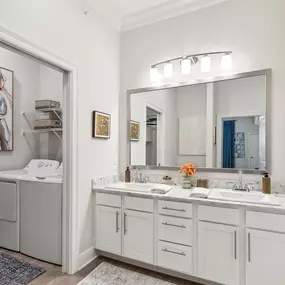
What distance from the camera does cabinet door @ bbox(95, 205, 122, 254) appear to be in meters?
2.24

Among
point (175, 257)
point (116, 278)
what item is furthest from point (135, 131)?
point (116, 278)

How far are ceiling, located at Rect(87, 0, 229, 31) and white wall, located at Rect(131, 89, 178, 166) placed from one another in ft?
3.03

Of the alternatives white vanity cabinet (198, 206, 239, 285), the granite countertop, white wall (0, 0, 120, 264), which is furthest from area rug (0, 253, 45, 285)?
white vanity cabinet (198, 206, 239, 285)

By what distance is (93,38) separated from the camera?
239cm

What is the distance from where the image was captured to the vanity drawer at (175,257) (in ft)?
6.24

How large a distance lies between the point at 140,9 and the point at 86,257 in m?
2.95

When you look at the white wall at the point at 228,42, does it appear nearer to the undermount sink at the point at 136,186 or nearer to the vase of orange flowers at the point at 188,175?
the undermount sink at the point at 136,186

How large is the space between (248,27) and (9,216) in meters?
3.42

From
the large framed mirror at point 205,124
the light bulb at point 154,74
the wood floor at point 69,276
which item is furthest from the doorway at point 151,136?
the wood floor at point 69,276

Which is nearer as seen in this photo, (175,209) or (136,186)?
(175,209)

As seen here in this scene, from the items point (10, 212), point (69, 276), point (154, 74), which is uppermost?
point (154, 74)

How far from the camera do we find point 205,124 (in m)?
2.42

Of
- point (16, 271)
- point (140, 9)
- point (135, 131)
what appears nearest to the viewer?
point (16, 271)

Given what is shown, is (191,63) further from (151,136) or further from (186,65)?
(151,136)
